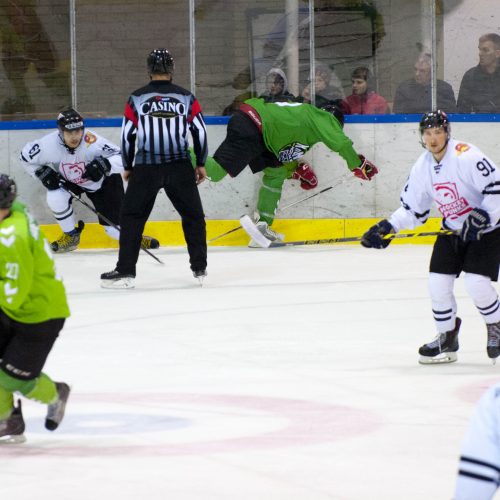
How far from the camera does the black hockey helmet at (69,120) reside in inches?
320

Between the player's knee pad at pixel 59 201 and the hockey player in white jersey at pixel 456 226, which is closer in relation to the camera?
the hockey player in white jersey at pixel 456 226

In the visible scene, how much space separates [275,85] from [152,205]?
2.16 meters

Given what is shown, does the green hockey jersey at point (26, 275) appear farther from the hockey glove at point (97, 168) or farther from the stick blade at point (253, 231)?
the stick blade at point (253, 231)

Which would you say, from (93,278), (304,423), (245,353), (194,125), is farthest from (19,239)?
(93,278)

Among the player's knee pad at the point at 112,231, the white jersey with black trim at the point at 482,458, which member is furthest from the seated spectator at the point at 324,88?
A: the white jersey with black trim at the point at 482,458

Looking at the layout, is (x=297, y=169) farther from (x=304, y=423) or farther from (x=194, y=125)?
(x=304, y=423)

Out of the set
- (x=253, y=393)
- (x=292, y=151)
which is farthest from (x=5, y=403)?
(x=292, y=151)

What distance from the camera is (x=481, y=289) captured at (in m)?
4.80

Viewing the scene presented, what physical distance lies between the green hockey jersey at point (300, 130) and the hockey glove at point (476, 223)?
3681mm

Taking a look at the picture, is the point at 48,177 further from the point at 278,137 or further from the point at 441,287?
the point at 441,287

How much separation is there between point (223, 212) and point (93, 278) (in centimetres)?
169

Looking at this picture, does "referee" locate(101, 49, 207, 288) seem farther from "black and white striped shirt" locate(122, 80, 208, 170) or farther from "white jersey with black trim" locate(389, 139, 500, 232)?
"white jersey with black trim" locate(389, 139, 500, 232)

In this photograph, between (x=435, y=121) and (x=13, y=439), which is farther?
(x=435, y=121)

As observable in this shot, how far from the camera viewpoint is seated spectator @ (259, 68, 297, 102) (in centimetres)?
872
